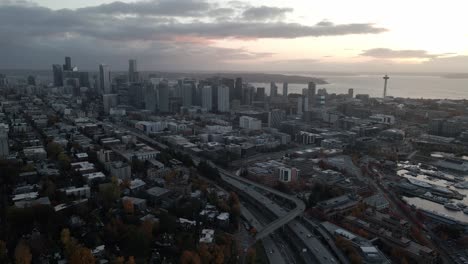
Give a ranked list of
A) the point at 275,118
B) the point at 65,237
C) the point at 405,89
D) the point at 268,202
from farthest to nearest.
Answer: the point at 405,89 < the point at 275,118 < the point at 268,202 < the point at 65,237

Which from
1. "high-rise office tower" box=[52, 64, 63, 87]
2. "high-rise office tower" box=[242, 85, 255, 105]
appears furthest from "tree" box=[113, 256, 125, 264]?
"high-rise office tower" box=[52, 64, 63, 87]

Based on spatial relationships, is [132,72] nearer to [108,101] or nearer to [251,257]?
[108,101]

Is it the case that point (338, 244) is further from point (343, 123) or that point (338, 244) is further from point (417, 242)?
point (343, 123)

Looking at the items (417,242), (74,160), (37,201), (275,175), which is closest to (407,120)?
(275,175)

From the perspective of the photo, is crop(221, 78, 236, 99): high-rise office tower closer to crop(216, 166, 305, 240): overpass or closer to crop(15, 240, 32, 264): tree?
crop(216, 166, 305, 240): overpass

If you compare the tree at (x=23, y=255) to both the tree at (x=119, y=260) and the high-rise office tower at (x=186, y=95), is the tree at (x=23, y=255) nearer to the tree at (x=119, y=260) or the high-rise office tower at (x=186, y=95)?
the tree at (x=119, y=260)

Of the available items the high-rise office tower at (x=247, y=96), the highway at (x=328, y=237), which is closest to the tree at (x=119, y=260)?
the highway at (x=328, y=237)

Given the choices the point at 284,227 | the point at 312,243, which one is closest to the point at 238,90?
the point at 284,227

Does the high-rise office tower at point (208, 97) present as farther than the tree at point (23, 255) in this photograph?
Yes

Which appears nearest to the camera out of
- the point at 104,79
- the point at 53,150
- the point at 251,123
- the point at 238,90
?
the point at 53,150

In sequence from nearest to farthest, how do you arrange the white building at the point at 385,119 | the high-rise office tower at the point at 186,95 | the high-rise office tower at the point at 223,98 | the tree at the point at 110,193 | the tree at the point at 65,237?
the tree at the point at 65,237
the tree at the point at 110,193
the white building at the point at 385,119
the high-rise office tower at the point at 223,98
the high-rise office tower at the point at 186,95

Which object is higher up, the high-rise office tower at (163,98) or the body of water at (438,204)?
the high-rise office tower at (163,98)

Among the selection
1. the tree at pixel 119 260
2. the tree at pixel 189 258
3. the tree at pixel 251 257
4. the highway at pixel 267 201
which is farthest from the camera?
the highway at pixel 267 201
